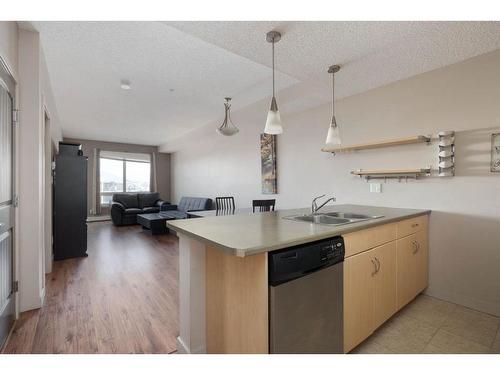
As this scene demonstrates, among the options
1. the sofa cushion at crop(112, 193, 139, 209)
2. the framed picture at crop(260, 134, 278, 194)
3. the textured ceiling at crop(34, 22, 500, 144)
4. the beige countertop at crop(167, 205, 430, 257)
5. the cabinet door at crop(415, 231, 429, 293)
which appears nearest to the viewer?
the beige countertop at crop(167, 205, 430, 257)

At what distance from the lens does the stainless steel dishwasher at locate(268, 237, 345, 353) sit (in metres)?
1.14

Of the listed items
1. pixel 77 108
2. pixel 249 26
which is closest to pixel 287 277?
pixel 249 26

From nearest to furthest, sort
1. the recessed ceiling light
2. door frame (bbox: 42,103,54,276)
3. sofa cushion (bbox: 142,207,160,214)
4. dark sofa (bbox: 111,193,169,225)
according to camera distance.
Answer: door frame (bbox: 42,103,54,276) < the recessed ceiling light < dark sofa (bbox: 111,193,169,225) < sofa cushion (bbox: 142,207,160,214)

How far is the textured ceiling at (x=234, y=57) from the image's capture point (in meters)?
1.84

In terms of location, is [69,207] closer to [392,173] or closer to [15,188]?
[15,188]

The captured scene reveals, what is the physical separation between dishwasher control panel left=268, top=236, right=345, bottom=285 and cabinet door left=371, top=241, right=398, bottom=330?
1.64 feet

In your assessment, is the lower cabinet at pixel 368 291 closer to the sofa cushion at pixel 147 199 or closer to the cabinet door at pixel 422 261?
the cabinet door at pixel 422 261

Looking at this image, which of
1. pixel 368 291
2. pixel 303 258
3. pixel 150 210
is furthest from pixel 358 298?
pixel 150 210

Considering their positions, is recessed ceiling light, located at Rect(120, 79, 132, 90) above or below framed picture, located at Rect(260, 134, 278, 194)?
above

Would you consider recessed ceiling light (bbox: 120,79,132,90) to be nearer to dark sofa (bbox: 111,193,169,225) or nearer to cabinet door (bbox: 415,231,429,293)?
cabinet door (bbox: 415,231,429,293)

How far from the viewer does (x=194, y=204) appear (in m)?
6.25

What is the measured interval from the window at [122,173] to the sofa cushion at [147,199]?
0.96 metres

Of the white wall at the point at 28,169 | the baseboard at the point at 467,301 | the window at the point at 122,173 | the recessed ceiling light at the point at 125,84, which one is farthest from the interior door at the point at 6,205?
the window at the point at 122,173

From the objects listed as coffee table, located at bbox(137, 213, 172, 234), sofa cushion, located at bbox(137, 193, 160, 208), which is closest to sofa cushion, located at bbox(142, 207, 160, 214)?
sofa cushion, located at bbox(137, 193, 160, 208)
